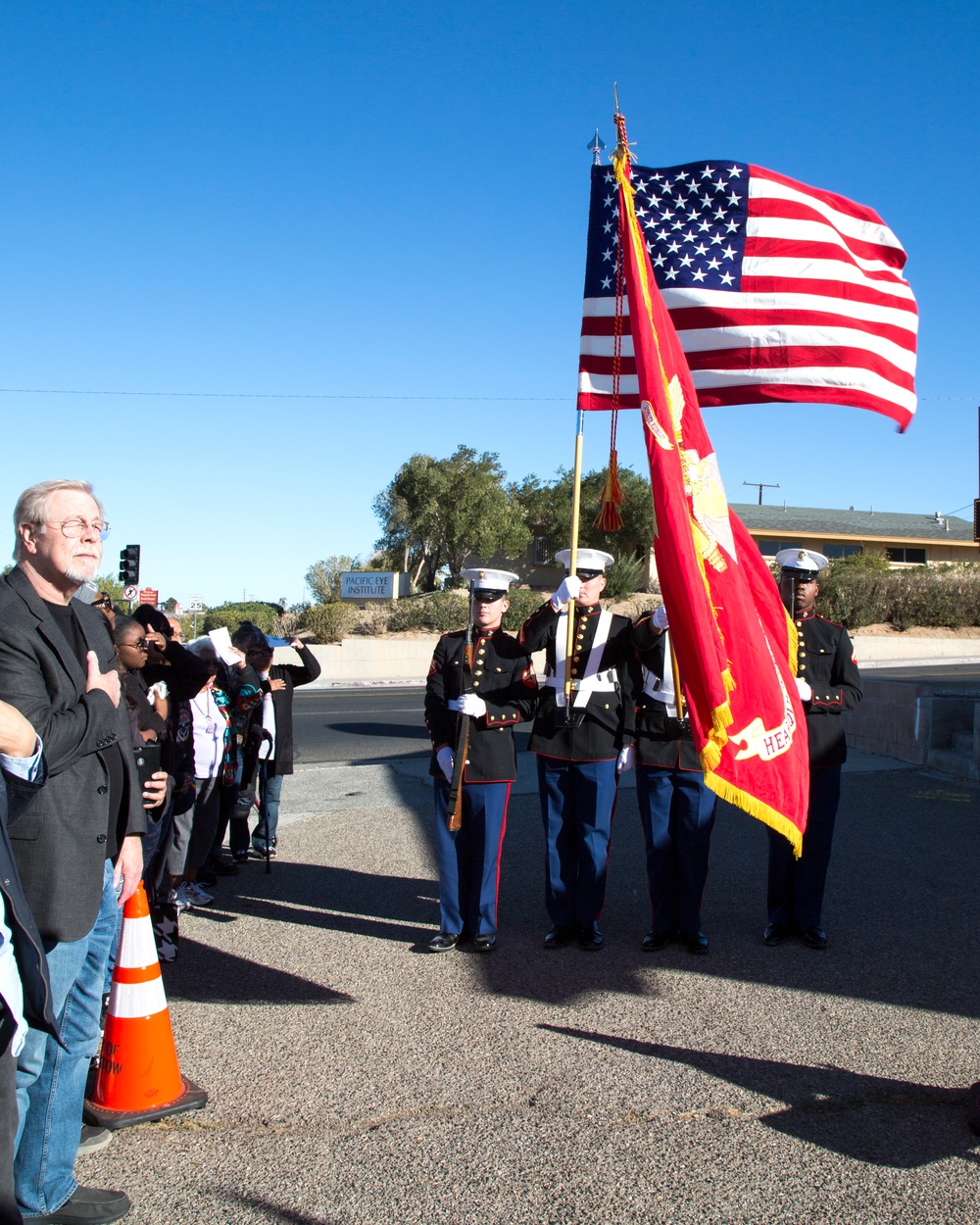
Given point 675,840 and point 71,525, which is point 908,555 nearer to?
point 675,840

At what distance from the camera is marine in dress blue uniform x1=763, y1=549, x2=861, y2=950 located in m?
5.50

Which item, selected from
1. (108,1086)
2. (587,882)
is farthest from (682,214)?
(108,1086)

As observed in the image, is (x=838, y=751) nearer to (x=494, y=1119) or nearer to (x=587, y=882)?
(x=587, y=882)

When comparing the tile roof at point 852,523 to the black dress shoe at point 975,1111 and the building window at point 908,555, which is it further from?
the black dress shoe at point 975,1111

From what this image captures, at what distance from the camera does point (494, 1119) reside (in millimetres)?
3533

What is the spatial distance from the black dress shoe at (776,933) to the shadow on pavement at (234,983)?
2.26 m

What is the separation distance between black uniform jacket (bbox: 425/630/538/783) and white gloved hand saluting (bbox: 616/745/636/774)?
0.56 m

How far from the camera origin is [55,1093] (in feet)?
9.52

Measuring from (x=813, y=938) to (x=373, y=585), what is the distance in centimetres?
3163

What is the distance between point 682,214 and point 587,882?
3.55 meters

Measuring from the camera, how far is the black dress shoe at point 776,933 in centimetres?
548

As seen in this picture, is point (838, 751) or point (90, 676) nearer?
point (90, 676)

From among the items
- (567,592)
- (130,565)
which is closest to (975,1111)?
(567,592)

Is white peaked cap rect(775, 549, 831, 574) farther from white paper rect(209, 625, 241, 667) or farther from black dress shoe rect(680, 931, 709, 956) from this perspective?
white paper rect(209, 625, 241, 667)
